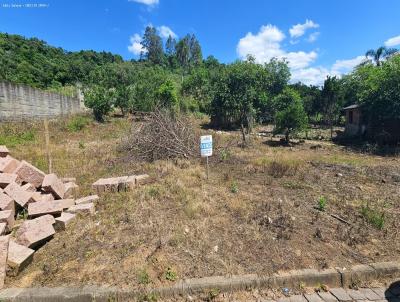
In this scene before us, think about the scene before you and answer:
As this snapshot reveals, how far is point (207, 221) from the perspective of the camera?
12.2 feet

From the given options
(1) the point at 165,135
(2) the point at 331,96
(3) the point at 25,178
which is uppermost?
(2) the point at 331,96

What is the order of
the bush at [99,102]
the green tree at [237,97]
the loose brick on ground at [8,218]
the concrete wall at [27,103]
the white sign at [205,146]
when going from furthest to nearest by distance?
the green tree at [237,97]
the bush at [99,102]
the concrete wall at [27,103]
the white sign at [205,146]
the loose brick on ground at [8,218]

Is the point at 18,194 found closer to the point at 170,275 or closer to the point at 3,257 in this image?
the point at 3,257

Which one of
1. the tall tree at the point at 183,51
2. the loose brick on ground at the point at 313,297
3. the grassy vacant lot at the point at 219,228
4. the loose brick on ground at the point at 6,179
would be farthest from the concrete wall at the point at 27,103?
the tall tree at the point at 183,51

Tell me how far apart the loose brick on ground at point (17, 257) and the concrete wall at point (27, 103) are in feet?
30.7

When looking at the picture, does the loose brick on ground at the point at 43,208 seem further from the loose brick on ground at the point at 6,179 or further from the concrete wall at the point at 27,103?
the concrete wall at the point at 27,103

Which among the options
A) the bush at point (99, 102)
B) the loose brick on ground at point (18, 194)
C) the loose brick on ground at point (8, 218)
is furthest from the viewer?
the bush at point (99, 102)

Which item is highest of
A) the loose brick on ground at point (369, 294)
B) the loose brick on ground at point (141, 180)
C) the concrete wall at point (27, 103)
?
the concrete wall at point (27, 103)

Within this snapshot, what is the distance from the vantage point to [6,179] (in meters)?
4.45

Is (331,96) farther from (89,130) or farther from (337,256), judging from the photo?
(337,256)

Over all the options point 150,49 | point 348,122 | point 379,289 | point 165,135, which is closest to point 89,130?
point 165,135

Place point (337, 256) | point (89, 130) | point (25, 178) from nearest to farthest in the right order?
point (337, 256), point (25, 178), point (89, 130)

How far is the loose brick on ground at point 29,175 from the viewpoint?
4.83 m

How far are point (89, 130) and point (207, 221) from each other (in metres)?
11.4
